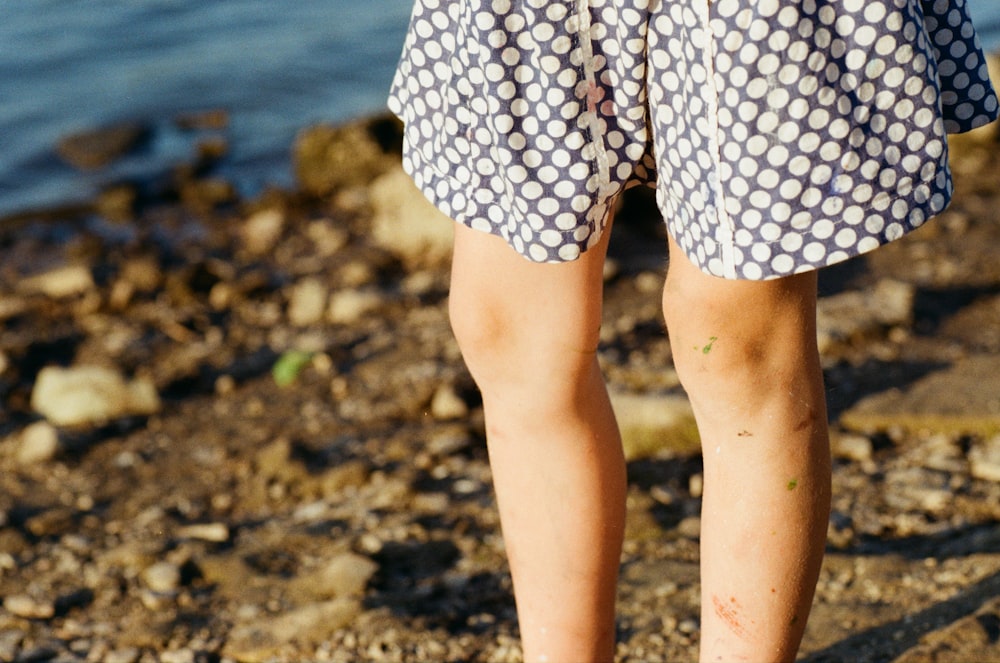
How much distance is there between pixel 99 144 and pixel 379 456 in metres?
4.70

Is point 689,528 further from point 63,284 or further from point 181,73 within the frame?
point 181,73

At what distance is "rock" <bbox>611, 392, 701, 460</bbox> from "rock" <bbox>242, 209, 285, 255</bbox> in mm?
2588

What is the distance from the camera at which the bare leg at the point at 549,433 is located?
1549 millimetres

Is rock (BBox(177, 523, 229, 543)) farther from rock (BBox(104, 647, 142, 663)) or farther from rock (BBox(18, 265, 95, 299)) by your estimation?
rock (BBox(18, 265, 95, 299))

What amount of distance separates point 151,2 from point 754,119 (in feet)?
29.2

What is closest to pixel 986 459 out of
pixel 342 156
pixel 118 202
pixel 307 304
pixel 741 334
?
pixel 741 334

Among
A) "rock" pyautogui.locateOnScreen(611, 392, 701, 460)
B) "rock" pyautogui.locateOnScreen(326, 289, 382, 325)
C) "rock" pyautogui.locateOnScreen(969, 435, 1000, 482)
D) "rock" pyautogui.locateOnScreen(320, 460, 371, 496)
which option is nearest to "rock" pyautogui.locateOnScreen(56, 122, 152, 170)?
"rock" pyautogui.locateOnScreen(326, 289, 382, 325)

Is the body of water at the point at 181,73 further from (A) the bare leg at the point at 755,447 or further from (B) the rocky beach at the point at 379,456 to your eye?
(A) the bare leg at the point at 755,447

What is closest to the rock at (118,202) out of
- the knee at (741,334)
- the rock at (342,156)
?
the rock at (342,156)

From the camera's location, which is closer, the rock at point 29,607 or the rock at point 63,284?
the rock at point 29,607

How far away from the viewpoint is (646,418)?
9.29 ft

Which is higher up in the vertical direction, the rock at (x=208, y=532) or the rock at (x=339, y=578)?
the rock at (x=339, y=578)

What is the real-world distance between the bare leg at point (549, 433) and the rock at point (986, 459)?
44.6 inches

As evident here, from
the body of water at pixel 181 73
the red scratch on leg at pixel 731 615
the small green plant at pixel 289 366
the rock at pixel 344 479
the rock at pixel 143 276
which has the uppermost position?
the red scratch on leg at pixel 731 615
